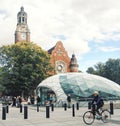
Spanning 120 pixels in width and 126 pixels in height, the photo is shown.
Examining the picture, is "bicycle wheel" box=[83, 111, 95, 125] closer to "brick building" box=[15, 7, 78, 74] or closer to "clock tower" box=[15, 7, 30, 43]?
"brick building" box=[15, 7, 78, 74]

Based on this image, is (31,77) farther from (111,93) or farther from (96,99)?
(96,99)

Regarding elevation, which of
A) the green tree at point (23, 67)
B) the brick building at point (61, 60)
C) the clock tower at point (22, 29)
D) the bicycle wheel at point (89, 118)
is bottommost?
the bicycle wheel at point (89, 118)

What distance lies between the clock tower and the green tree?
36922 millimetres

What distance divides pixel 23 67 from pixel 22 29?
43305 millimetres

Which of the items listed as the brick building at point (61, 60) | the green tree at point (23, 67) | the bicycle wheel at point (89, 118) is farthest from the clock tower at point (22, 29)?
the bicycle wheel at point (89, 118)

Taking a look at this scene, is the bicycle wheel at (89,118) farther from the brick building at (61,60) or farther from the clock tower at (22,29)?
the clock tower at (22,29)

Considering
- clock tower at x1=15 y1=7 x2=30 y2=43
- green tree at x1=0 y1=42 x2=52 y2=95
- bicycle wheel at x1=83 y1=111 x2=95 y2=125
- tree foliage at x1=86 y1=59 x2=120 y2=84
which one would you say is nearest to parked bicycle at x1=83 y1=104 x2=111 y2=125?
bicycle wheel at x1=83 y1=111 x2=95 y2=125

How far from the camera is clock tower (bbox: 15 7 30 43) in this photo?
92.2 m

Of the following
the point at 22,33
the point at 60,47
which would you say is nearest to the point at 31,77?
the point at 60,47

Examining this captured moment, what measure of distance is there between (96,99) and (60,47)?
70.8m

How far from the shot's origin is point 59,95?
36625 millimetres

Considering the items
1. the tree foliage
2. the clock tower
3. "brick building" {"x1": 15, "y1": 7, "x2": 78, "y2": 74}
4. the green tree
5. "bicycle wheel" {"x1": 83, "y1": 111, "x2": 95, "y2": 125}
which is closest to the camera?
"bicycle wheel" {"x1": 83, "y1": 111, "x2": 95, "y2": 125}

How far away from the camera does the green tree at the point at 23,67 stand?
172 feet

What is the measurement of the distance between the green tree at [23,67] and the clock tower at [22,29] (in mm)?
36922
